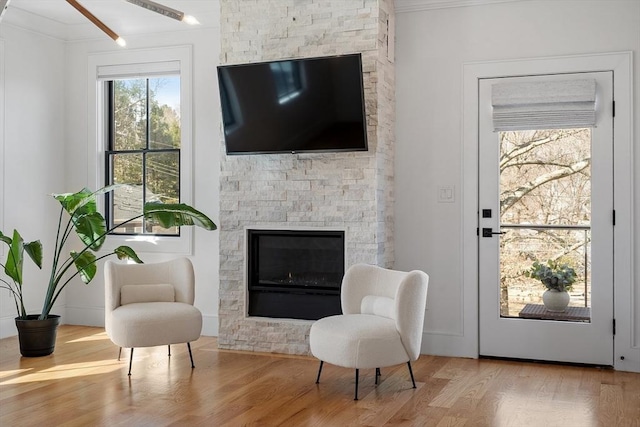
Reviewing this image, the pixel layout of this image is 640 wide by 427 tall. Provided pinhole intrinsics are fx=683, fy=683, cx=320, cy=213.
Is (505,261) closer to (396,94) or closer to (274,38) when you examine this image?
(396,94)

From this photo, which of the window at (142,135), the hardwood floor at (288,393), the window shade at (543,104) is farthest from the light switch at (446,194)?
the window at (142,135)

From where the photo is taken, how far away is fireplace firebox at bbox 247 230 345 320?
5.16 m

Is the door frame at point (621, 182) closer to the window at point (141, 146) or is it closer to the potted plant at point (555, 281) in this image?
the potted plant at point (555, 281)

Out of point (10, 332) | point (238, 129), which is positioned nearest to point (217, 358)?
point (238, 129)

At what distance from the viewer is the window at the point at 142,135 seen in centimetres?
604

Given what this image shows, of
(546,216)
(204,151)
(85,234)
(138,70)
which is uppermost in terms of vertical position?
(138,70)

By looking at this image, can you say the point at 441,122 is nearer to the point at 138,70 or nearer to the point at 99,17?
the point at 138,70

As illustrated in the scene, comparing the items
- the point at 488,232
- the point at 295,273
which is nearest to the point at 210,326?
the point at 295,273

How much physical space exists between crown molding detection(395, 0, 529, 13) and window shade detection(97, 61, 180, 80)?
205 centimetres

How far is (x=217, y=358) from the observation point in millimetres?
5062

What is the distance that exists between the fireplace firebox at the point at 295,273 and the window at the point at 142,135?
94 centimetres

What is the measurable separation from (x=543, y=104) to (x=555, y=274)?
1225 millimetres

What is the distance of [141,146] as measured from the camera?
6312 mm

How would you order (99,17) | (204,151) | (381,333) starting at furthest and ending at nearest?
1. (99,17)
2. (204,151)
3. (381,333)
